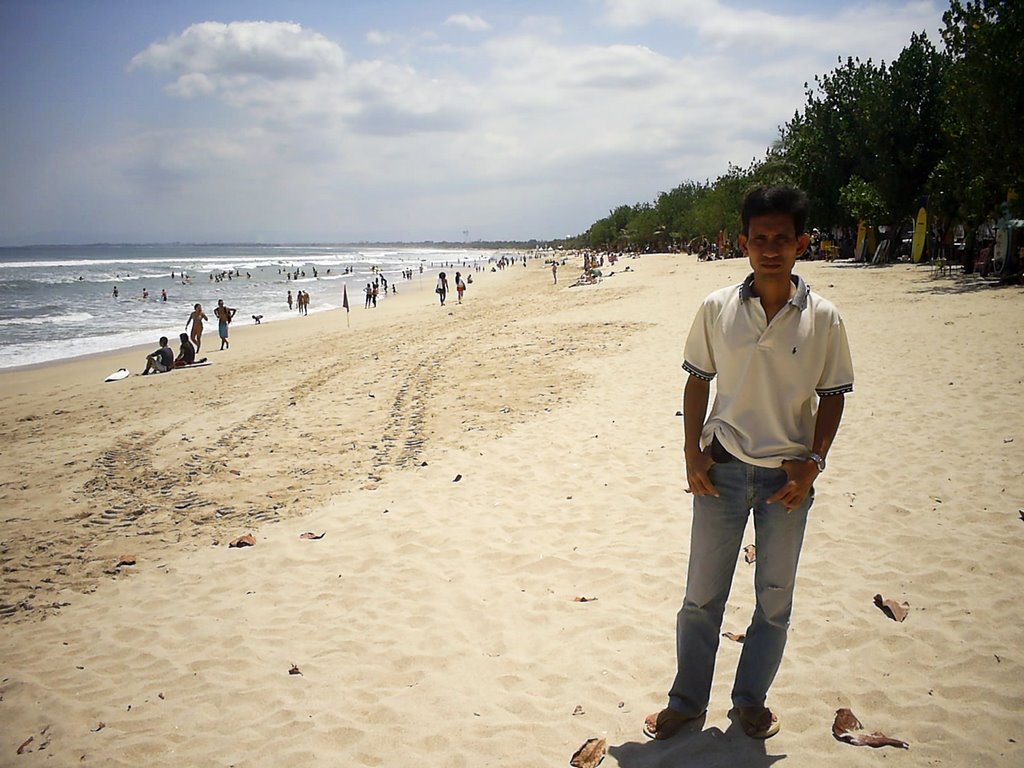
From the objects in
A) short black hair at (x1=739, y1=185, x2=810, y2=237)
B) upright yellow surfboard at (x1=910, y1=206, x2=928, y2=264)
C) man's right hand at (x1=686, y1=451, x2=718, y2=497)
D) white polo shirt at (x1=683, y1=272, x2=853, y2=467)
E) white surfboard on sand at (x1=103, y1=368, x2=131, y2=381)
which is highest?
upright yellow surfboard at (x1=910, y1=206, x2=928, y2=264)

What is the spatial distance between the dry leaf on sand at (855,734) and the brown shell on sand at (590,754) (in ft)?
3.36

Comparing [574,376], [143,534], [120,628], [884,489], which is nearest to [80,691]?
[120,628]

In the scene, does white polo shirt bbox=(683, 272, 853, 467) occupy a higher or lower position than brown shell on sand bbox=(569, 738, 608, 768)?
higher

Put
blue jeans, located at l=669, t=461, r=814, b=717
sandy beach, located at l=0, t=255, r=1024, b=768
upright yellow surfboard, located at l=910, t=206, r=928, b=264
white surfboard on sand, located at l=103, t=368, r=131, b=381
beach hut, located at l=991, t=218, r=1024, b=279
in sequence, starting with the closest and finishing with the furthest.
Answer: blue jeans, located at l=669, t=461, r=814, b=717, sandy beach, located at l=0, t=255, r=1024, b=768, white surfboard on sand, located at l=103, t=368, r=131, b=381, beach hut, located at l=991, t=218, r=1024, b=279, upright yellow surfboard, located at l=910, t=206, r=928, b=264

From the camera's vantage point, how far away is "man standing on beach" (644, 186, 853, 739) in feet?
7.47

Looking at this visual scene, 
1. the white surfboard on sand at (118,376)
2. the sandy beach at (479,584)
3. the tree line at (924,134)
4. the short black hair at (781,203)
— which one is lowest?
the white surfboard on sand at (118,376)

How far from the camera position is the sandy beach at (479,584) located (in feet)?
9.65

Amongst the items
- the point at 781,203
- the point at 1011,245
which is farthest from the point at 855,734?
the point at 1011,245

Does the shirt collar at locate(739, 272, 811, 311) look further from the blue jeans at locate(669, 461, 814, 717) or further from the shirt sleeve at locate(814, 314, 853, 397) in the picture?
the blue jeans at locate(669, 461, 814, 717)

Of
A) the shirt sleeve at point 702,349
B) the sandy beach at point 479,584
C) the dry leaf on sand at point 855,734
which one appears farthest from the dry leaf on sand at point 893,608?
the shirt sleeve at point 702,349

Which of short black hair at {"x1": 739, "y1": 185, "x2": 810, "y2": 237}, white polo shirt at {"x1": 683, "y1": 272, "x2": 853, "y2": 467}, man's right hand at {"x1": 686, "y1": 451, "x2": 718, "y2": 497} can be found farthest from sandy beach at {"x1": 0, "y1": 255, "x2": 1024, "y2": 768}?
short black hair at {"x1": 739, "y1": 185, "x2": 810, "y2": 237}

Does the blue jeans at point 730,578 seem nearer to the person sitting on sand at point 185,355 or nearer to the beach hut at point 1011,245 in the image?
the person sitting on sand at point 185,355

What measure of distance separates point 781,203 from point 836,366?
0.64 meters

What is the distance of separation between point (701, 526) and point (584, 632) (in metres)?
1.51
